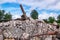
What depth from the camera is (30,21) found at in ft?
33.8

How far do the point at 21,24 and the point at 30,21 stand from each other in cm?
49

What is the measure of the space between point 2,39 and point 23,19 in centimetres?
170

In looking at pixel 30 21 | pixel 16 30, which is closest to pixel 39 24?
pixel 30 21

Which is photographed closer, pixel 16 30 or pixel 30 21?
pixel 16 30

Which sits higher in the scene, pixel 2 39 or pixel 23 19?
pixel 23 19

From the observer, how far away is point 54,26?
10.1 m

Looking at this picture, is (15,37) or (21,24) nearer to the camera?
(15,37)

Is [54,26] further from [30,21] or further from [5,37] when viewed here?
[5,37]

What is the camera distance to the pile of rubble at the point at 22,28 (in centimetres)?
943

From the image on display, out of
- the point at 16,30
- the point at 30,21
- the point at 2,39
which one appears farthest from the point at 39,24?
the point at 2,39

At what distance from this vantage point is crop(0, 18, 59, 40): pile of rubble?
30.9ft

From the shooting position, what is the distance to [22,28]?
9.75 meters

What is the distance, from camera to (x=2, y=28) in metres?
9.90

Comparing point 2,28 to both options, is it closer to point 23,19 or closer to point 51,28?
point 23,19
